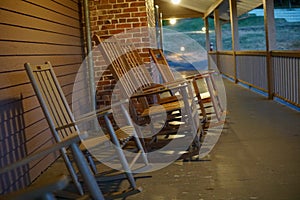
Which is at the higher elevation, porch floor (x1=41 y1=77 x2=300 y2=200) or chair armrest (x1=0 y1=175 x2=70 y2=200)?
chair armrest (x1=0 y1=175 x2=70 y2=200)

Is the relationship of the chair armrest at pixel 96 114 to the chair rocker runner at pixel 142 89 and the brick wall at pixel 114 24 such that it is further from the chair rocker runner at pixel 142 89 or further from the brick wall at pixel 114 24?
the brick wall at pixel 114 24

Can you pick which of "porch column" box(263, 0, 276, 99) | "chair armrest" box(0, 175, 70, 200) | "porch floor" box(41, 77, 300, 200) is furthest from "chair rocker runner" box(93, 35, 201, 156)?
"porch column" box(263, 0, 276, 99)

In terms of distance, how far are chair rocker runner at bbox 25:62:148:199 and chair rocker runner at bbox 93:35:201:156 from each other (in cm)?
42

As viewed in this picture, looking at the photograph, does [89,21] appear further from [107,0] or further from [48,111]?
[48,111]

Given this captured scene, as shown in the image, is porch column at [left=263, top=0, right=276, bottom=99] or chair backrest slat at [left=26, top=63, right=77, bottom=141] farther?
porch column at [left=263, top=0, right=276, bottom=99]

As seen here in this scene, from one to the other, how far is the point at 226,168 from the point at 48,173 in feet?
4.70

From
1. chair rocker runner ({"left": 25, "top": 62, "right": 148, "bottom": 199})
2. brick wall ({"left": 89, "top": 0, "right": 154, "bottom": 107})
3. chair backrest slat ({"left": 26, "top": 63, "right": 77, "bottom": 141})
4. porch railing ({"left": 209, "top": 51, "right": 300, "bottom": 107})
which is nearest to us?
chair rocker runner ({"left": 25, "top": 62, "right": 148, "bottom": 199})

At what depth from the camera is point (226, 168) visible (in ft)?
9.72

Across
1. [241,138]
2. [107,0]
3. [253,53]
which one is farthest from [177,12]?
[241,138]

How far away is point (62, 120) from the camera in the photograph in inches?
116

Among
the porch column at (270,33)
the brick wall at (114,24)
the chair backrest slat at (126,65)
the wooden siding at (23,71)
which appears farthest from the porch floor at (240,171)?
the porch column at (270,33)

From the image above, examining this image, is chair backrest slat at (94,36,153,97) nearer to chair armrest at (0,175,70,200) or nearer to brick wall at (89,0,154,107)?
brick wall at (89,0,154,107)

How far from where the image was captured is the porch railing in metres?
5.32

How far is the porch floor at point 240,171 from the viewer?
246cm
